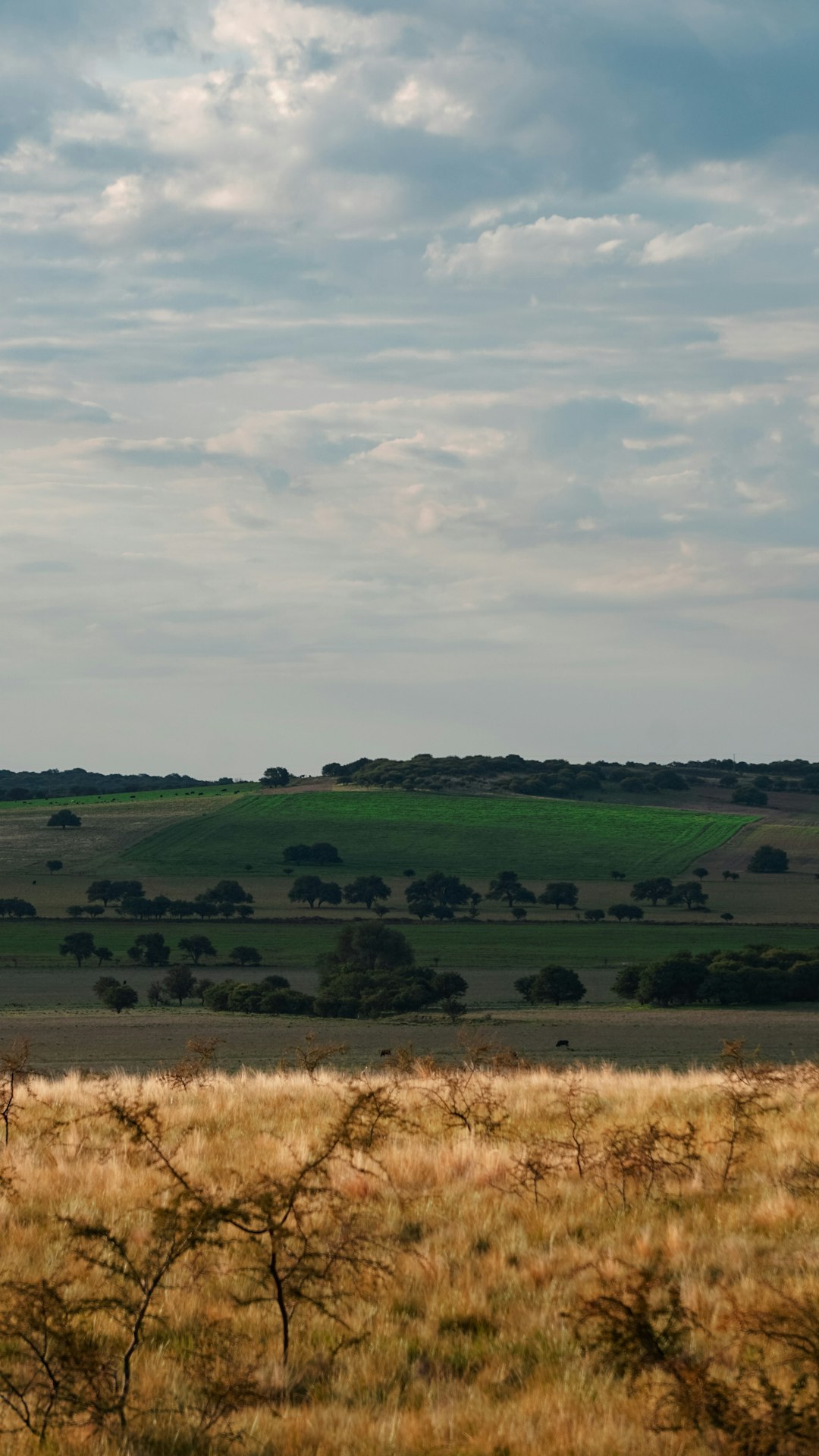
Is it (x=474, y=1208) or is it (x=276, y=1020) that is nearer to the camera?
(x=474, y=1208)

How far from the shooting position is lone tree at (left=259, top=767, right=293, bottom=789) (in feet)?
570

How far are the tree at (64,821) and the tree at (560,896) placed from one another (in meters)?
53.8

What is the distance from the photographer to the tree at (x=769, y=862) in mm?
116188

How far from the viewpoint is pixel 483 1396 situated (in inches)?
224

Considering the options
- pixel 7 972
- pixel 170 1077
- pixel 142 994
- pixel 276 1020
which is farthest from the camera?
pixel 7 972

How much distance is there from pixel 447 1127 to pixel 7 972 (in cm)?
6024

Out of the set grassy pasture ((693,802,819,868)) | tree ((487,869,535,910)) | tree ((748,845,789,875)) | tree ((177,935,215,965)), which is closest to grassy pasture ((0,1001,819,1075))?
tree ((177,935,215,965))

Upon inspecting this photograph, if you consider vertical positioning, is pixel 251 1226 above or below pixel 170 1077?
above

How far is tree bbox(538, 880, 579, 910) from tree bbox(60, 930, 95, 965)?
131 ft

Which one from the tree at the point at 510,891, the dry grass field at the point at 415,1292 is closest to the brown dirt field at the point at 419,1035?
the dry grass field at the point at 415,1292

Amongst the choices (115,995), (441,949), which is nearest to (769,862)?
(441,949)

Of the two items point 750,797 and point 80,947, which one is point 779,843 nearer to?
point 750,797

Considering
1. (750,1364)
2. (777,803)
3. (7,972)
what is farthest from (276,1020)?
(777,803)

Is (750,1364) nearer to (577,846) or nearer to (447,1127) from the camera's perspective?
(447,1127)
